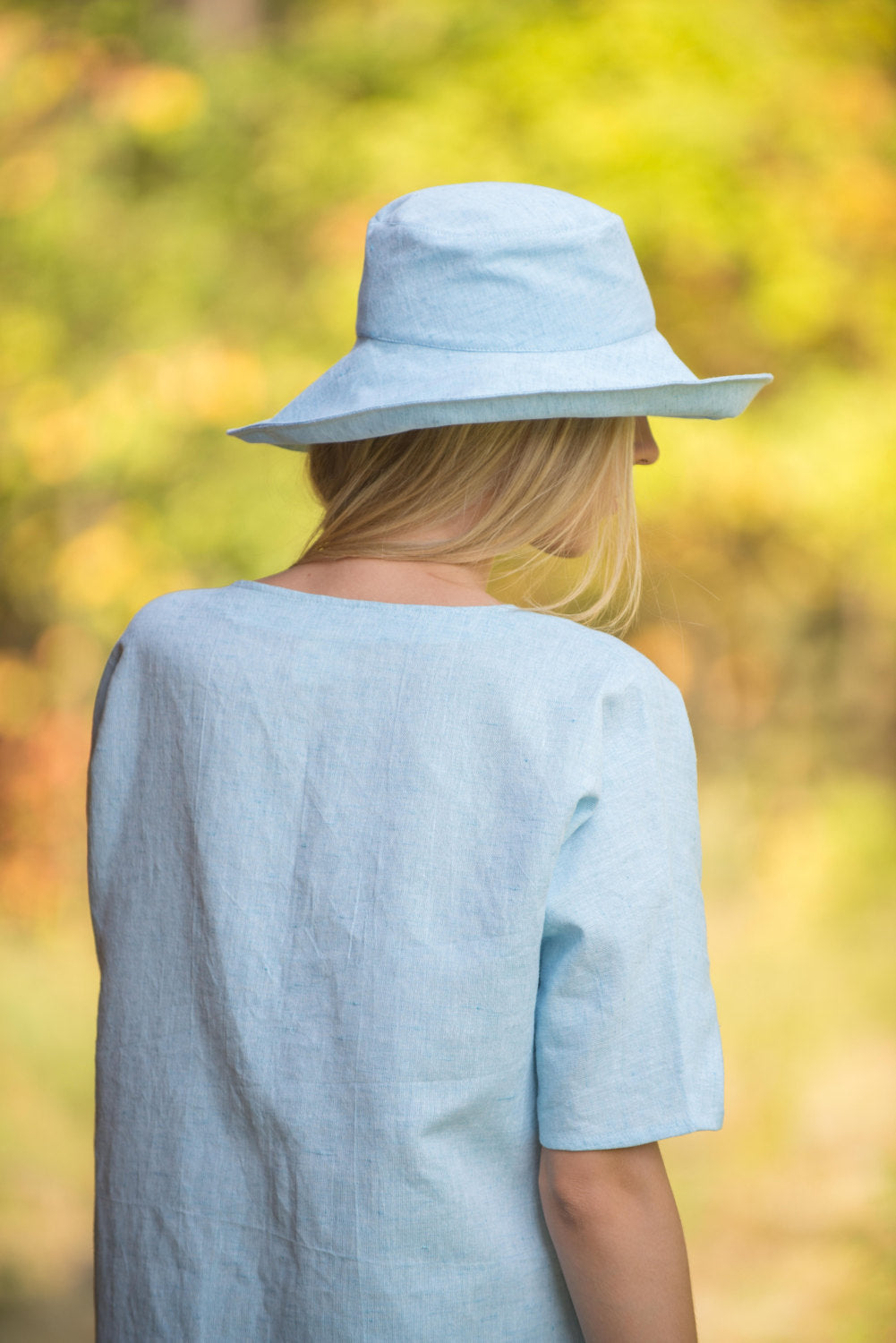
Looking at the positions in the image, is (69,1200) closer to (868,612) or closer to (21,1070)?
(21,1070)

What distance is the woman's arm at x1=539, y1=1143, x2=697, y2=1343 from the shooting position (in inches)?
32.6

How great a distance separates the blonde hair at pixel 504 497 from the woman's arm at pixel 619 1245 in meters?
0.40

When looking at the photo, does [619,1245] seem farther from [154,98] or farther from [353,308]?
[154,98]

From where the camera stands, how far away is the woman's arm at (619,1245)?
83cm

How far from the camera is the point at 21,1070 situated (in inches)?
146

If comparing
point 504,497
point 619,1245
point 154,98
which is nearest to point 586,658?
point 504,497

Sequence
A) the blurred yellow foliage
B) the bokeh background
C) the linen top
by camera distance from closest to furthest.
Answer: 1. the linen top
2. the bokeh background
3. the blurred yellow foliage

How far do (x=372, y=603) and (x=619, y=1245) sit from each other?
483mm

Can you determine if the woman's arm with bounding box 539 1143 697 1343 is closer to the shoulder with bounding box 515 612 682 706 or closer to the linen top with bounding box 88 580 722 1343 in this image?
the linen top with bounding box 88 580 722 1343

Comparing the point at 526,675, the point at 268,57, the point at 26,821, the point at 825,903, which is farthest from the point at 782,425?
the point at 526,675

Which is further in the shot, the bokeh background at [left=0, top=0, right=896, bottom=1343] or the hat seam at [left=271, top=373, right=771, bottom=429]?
the bokeh background at [left=0, top=0, right=896, bottom=1343]

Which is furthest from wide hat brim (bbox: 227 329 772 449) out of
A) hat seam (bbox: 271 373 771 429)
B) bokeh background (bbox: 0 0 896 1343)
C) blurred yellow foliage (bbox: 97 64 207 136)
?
blurred yellow foliage (bbox: 97 64 207 136)

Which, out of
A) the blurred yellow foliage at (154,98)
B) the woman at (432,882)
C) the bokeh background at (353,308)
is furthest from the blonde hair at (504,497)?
the blurred yellow foliage at (154,98)

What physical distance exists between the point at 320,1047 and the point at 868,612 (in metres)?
4.82
